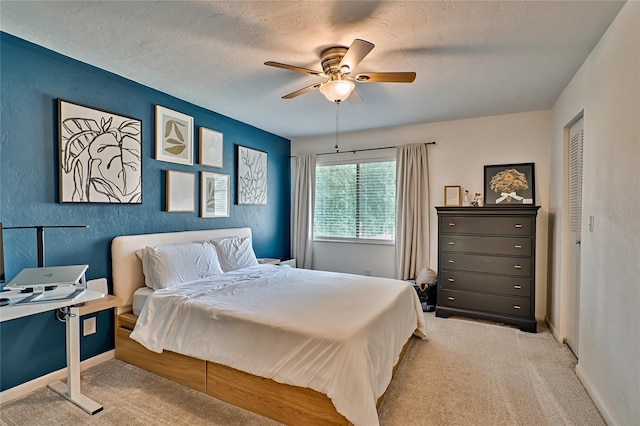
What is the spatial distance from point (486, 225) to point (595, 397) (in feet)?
6.24

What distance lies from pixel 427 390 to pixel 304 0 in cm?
280

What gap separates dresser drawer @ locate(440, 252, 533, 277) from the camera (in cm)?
346

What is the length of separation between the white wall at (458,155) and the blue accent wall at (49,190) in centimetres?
255

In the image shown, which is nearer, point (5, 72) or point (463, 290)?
point (5, 72)

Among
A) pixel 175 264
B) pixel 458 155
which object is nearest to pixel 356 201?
pixel 458 155

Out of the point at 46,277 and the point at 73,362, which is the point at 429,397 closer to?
the point at 73,362

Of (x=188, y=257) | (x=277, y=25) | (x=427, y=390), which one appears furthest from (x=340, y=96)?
(x=427, y=390)

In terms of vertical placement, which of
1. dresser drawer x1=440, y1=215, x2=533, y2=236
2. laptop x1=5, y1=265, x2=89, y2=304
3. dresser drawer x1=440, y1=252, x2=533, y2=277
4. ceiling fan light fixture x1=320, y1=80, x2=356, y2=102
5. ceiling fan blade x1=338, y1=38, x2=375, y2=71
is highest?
ceiling fan blade x1=338, y1=38, x2=375, y2=71

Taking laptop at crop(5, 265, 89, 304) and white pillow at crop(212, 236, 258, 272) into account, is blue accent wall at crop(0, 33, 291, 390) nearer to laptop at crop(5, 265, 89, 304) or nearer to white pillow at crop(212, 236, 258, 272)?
laptop at crop(5, 265, 89, 304)

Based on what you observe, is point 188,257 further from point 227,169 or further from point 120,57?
point 120,57

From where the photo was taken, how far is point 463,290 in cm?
375

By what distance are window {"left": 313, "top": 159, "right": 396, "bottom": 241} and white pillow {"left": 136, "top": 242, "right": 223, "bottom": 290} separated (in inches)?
95.7

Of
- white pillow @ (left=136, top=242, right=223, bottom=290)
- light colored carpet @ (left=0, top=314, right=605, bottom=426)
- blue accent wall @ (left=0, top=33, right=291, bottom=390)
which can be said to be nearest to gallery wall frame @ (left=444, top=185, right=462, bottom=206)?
light colored carpet @ (left=0, top=314, right=605, bottom=426)

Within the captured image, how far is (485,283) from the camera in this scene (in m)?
3.63
